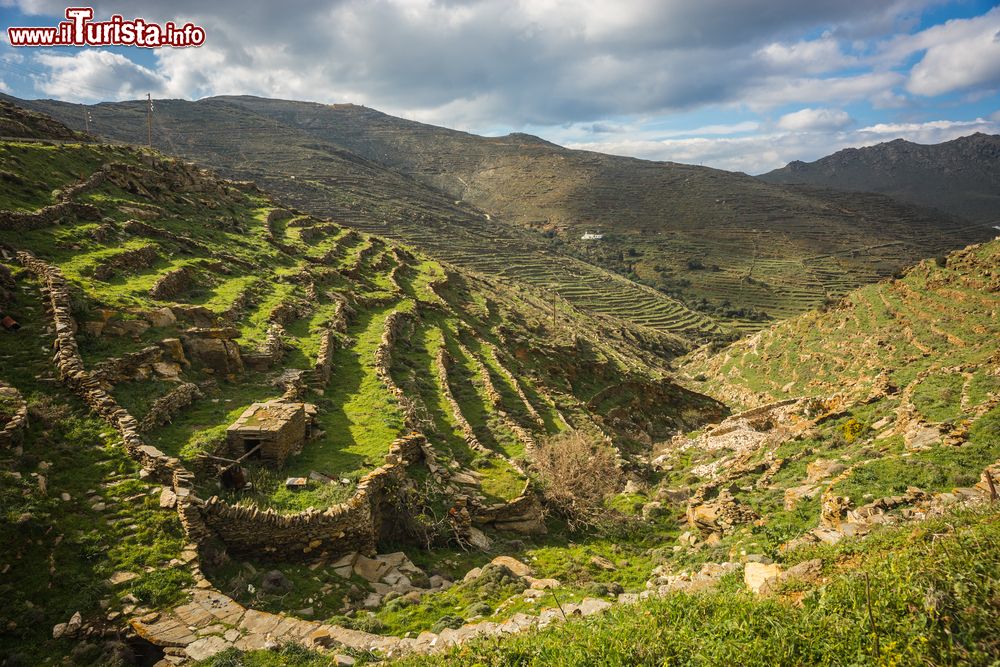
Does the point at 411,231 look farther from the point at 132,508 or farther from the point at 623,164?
the point at 623,164

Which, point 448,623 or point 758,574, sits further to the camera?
point 448,623

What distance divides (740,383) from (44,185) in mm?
43292

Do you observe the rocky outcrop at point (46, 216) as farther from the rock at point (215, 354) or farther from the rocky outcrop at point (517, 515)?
the rocky outcrop at point (517, 515)

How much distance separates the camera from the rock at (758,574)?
242 inches

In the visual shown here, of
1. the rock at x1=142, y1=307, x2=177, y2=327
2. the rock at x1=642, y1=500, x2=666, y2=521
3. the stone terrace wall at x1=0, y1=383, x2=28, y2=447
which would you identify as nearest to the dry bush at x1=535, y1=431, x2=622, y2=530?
the rock at x1=642, y1=500, x2=666, y2=521

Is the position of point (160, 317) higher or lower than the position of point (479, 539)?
higher

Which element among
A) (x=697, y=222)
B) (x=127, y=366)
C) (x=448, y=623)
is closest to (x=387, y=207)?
(x=127, y=366)

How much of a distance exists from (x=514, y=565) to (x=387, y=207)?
282 feet

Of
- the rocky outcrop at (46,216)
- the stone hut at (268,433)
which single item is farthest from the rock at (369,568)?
the rocky outcrop at (46,216)

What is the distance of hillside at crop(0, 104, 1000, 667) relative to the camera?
5.21m

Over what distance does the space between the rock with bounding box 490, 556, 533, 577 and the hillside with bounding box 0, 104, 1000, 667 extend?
73 millimetres

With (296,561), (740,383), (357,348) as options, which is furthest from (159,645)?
(740,383)

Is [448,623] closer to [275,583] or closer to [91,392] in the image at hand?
[275,583]

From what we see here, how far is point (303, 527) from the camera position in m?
8.88
